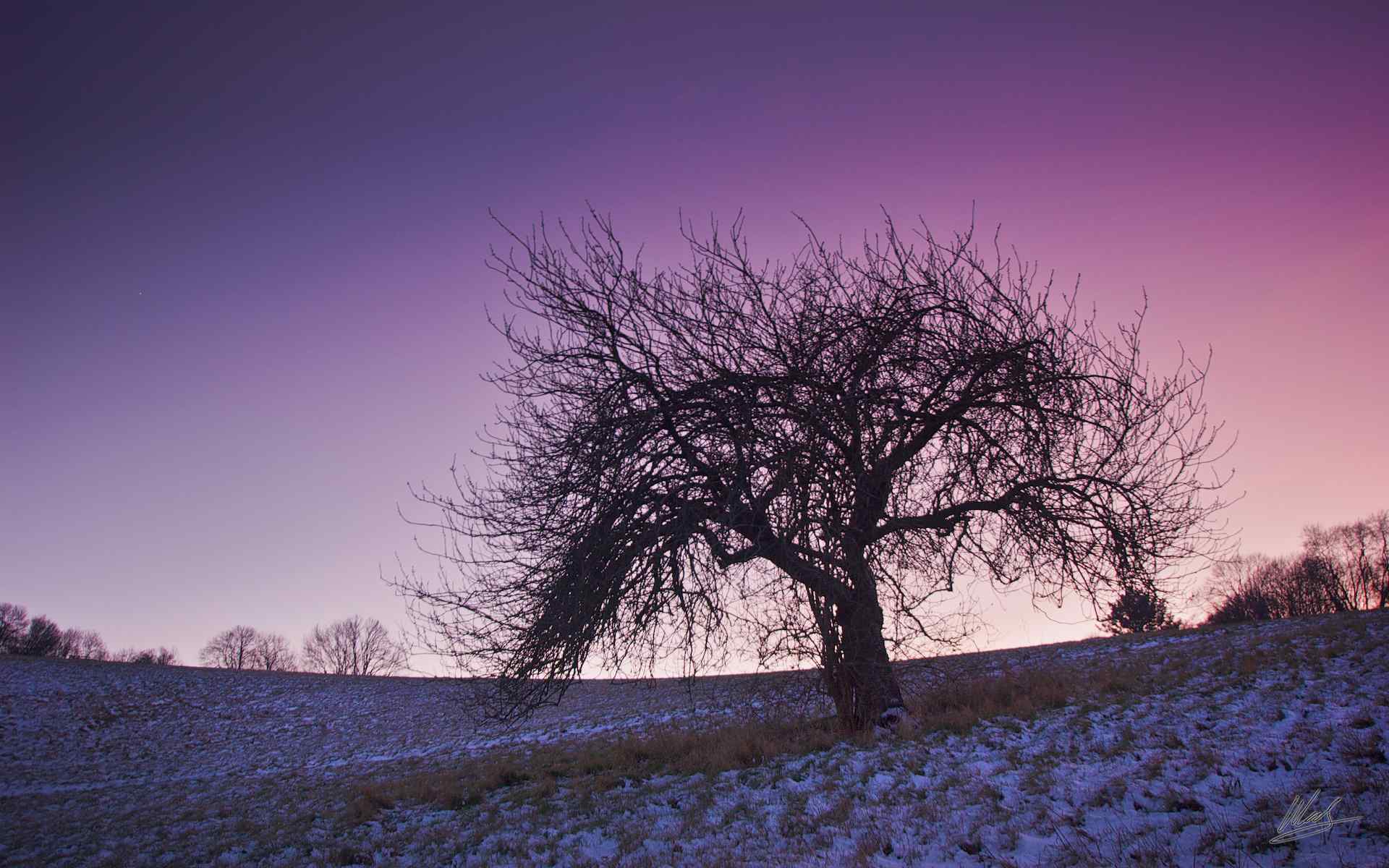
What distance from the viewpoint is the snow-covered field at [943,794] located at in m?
3.81

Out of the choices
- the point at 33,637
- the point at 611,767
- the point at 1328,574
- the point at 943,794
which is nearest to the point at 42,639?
the point at 33,637

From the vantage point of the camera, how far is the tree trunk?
7227 millimetres

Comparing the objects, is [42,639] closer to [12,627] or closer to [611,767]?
[12,627]

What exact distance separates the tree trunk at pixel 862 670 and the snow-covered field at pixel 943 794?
2.18 ft

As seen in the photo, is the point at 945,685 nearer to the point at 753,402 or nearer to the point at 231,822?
the point at 753,402

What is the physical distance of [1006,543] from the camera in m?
8.10

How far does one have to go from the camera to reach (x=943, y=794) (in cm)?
508

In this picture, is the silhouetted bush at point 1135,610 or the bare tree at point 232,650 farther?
the bare tree at point 232,650

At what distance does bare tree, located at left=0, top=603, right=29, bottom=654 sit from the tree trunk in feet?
258

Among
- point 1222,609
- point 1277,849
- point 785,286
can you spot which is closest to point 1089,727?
point 1277,849

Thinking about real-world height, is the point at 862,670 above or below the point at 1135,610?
below

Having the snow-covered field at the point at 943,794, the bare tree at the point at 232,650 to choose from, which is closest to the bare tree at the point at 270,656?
the bare tree at the point at 232,650

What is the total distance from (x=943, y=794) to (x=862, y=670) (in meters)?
2.66

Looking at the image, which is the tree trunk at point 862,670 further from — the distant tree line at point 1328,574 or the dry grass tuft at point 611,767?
the distant tree line at point 1328,574
